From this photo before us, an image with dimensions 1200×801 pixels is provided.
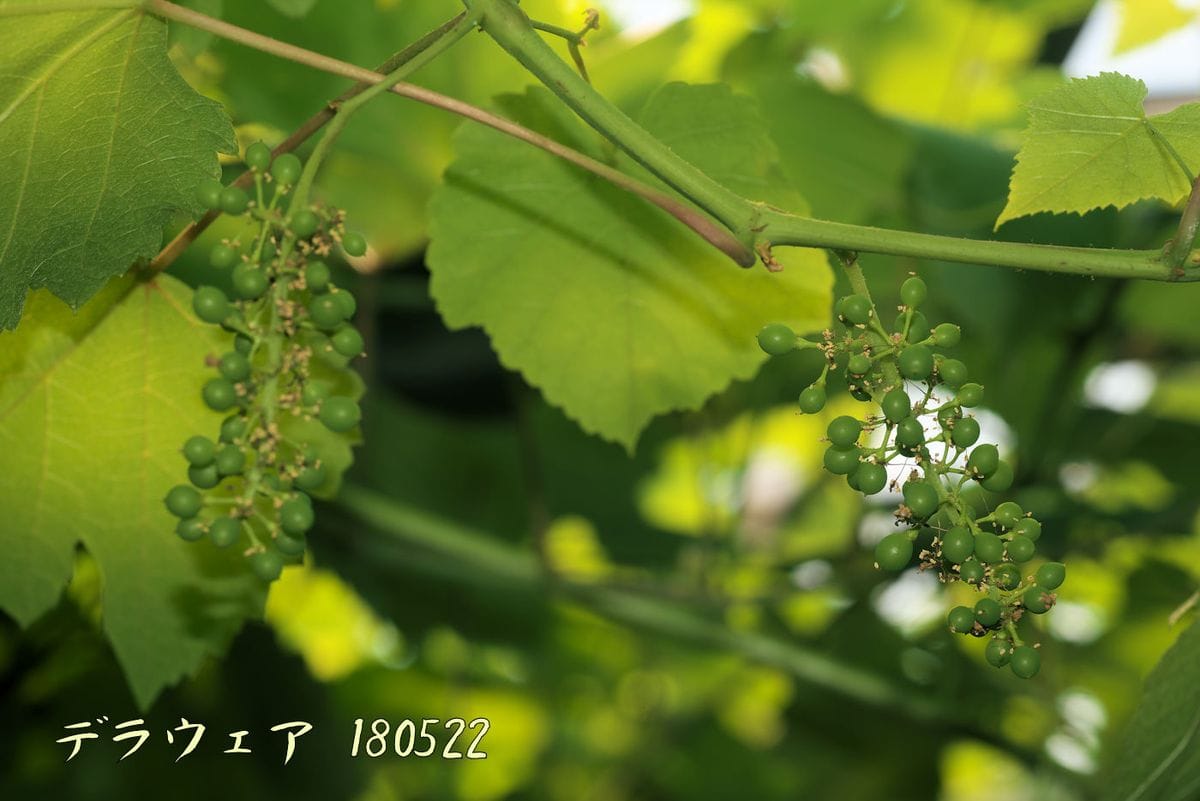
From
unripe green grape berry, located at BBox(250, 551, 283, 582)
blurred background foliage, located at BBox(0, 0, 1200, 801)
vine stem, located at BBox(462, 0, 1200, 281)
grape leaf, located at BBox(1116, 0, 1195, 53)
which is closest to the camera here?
vine stem, located at BBox(462, 0, 1200, 281)

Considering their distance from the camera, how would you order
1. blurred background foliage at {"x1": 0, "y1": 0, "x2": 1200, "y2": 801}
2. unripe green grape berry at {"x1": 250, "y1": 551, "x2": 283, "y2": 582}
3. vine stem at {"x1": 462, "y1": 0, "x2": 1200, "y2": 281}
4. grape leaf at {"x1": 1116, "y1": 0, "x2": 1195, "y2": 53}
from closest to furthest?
vine stem at {"x1": 462, "y1": 0, "x2": 1200, "y2": 281}, unripe green grape berry at {"x1": 250, "y1": 551, "x2": 283, "y2": 582}, blurred background foliage at {"x1": 0, "y1": 0, "x2": 1200, "y2": 801}, grape leaf at {"x1": 1116, "y1": 0, "x2": 1195, "y2": 53}

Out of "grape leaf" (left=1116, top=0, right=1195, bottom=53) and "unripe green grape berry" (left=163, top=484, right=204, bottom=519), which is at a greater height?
"grape leaf" (left=1116, top=0, right=1195, bottom=53)

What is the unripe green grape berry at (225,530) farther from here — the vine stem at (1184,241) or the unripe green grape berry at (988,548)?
the vine stem at (1184,241)

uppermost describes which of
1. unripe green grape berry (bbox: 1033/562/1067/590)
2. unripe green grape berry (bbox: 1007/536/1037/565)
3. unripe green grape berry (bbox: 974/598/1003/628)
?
unripe green grape berry (bbox: 1007/536/1037/565)

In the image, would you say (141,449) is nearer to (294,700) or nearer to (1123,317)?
(294,700)

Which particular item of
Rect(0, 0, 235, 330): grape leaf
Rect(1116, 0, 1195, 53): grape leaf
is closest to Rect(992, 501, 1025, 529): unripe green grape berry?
Rect(0, 0, 235, 330): grape leaf

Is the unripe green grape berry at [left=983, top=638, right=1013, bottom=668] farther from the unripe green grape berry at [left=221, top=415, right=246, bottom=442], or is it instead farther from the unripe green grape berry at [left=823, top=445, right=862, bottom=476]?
the unripe green grape berry at [left=221, top=415, right=246, bottom=442]

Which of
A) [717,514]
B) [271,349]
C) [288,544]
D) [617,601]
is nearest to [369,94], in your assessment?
[271,349]

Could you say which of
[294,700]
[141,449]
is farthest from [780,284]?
[294,700]
